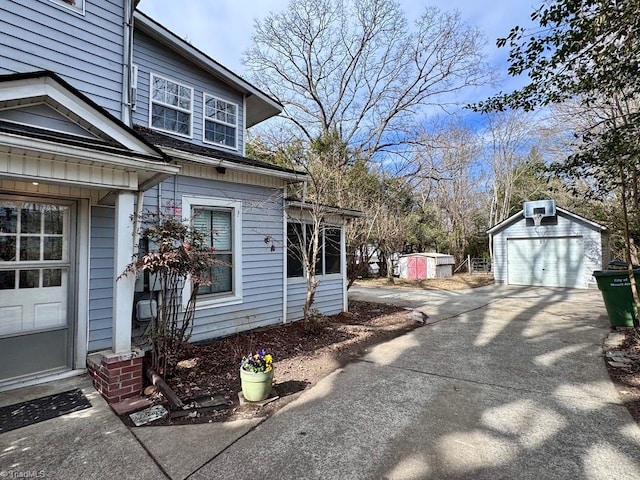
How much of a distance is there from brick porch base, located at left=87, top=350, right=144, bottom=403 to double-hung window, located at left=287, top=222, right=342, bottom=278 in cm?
381

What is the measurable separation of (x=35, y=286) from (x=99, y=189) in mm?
1575

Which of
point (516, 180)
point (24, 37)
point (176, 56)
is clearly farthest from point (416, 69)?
point (24, 37)

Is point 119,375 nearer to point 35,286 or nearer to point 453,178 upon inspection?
point 35,286

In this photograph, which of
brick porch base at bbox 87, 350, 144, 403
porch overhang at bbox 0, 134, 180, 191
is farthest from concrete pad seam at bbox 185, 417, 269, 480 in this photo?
porch overhang at bbox 0, 134, 180, 191

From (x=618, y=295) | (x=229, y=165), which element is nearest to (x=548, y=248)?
(x=618, y=295)

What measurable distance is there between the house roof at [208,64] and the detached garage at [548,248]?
41.7 feet

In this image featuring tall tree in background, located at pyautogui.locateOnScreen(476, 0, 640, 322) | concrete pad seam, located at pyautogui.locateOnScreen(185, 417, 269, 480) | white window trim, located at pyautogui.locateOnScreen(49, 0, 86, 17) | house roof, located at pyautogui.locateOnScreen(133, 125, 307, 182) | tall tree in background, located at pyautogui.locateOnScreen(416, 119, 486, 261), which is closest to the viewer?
concrete pad seam, located at pyautogui.locateOnScreen(185, 417, 269, 480)

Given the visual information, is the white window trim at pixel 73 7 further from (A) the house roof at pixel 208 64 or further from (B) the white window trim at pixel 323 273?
(B) the white window trim at pixel 323 273

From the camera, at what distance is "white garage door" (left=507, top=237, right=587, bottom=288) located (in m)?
14.0

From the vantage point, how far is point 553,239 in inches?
575

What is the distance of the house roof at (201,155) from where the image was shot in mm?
5125

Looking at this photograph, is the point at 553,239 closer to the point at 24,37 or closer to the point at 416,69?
the point at 416,69

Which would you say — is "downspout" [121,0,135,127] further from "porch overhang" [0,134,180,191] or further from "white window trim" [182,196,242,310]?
"porch overhang" [0,134,180,191]

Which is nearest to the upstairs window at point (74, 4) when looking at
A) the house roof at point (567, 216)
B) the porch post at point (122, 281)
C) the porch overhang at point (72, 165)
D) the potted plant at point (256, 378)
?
the porch overhang at point (72, 165)
